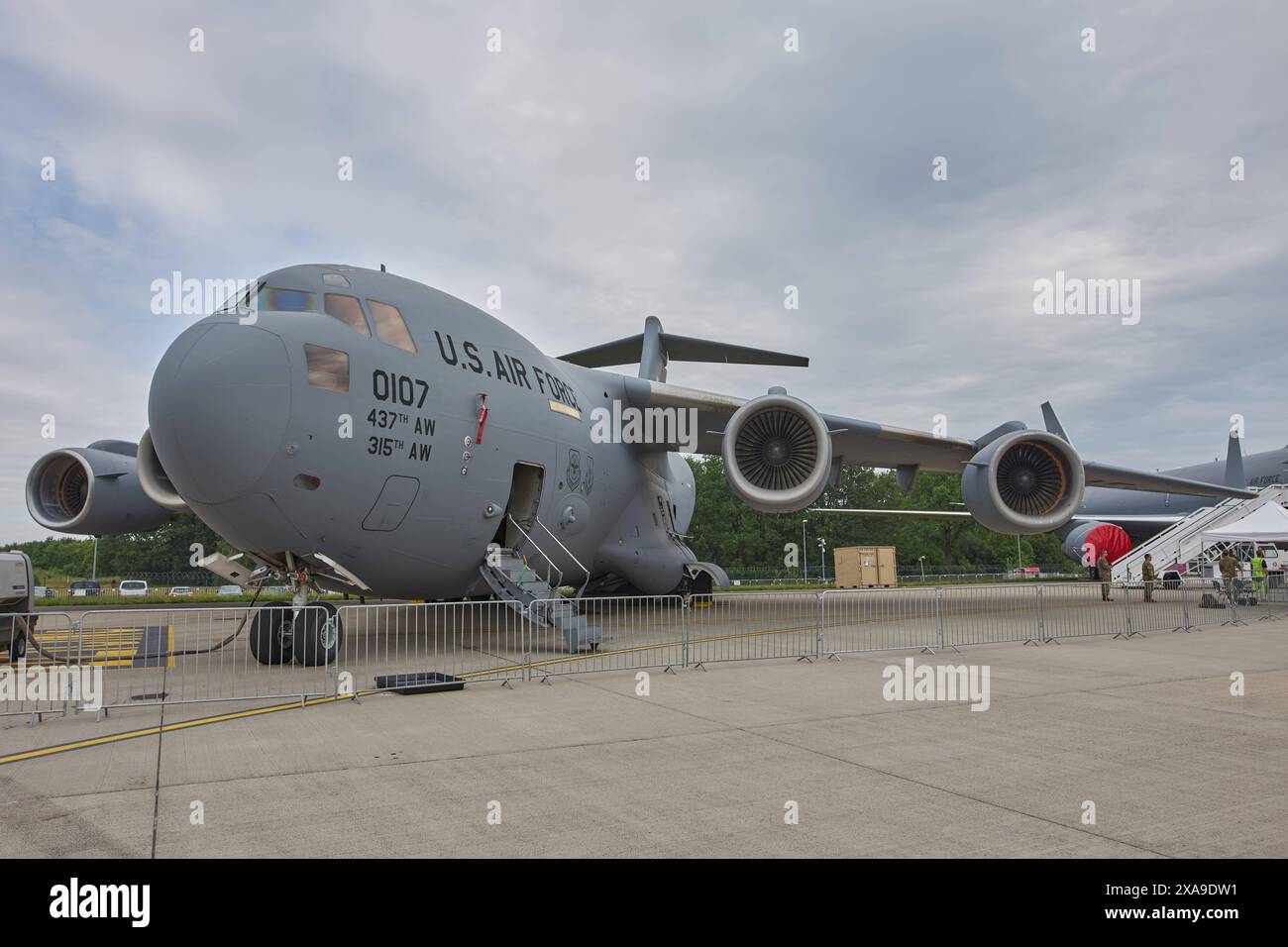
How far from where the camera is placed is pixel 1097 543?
29656 mm

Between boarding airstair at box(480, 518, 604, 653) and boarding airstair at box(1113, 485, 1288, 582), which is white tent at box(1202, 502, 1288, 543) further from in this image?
boarding airstair at box(480, 518, 604, 653)

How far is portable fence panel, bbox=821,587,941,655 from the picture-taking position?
12695 mm

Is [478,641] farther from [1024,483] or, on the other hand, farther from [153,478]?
[1024,483]

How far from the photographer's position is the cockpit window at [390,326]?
34.2ft

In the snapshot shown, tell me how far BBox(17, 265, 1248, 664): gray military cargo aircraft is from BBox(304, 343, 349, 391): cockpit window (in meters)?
0.02

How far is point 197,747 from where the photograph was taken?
6.13m

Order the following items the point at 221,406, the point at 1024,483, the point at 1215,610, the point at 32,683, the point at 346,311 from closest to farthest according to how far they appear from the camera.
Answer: the point at 221,406
the point at 32,683
the point at 346,311
the point at 1024,483
the point at 1215,610

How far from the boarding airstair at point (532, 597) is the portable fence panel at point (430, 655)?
0.84 ft

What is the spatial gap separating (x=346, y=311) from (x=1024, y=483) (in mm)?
13453

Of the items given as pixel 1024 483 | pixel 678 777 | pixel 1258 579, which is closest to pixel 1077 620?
pixel 1024 483

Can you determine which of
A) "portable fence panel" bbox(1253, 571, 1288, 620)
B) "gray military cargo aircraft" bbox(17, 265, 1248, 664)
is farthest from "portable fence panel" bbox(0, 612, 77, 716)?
"portable fence panel" bbox(1253, 571, 1288, 620)
